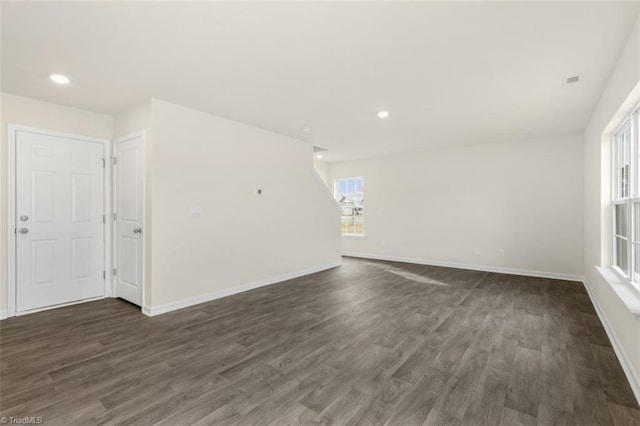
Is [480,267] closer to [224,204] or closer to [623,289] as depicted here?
[623,289]

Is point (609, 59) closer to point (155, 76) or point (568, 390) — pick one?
point (568, 390)

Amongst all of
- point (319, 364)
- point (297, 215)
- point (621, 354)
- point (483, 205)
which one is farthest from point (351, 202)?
point (621, 354)

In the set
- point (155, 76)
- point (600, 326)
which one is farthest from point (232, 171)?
point (600, 326)

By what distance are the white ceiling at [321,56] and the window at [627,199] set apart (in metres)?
0.63

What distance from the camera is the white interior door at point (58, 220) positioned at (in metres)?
3.48

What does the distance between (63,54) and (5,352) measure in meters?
2.62

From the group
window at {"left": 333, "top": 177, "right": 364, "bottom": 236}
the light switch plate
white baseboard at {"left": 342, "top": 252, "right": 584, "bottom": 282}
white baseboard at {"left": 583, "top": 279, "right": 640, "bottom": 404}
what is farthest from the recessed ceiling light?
white baseboard at {"left": 342, "top": 252, "right": 584, "bottom": 282}

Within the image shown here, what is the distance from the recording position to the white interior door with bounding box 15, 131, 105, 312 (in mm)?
3477

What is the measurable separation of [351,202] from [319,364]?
5914mm

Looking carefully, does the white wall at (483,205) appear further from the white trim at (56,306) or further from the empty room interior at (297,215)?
the white trim at (56,306)

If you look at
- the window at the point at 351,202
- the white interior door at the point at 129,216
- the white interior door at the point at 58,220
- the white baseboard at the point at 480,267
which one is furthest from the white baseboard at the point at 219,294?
the window at the point at 351,202

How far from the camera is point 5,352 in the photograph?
2.58 m

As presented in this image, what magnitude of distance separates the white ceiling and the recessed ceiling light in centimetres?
6

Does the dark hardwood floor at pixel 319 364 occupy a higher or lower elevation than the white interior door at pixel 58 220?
lower
